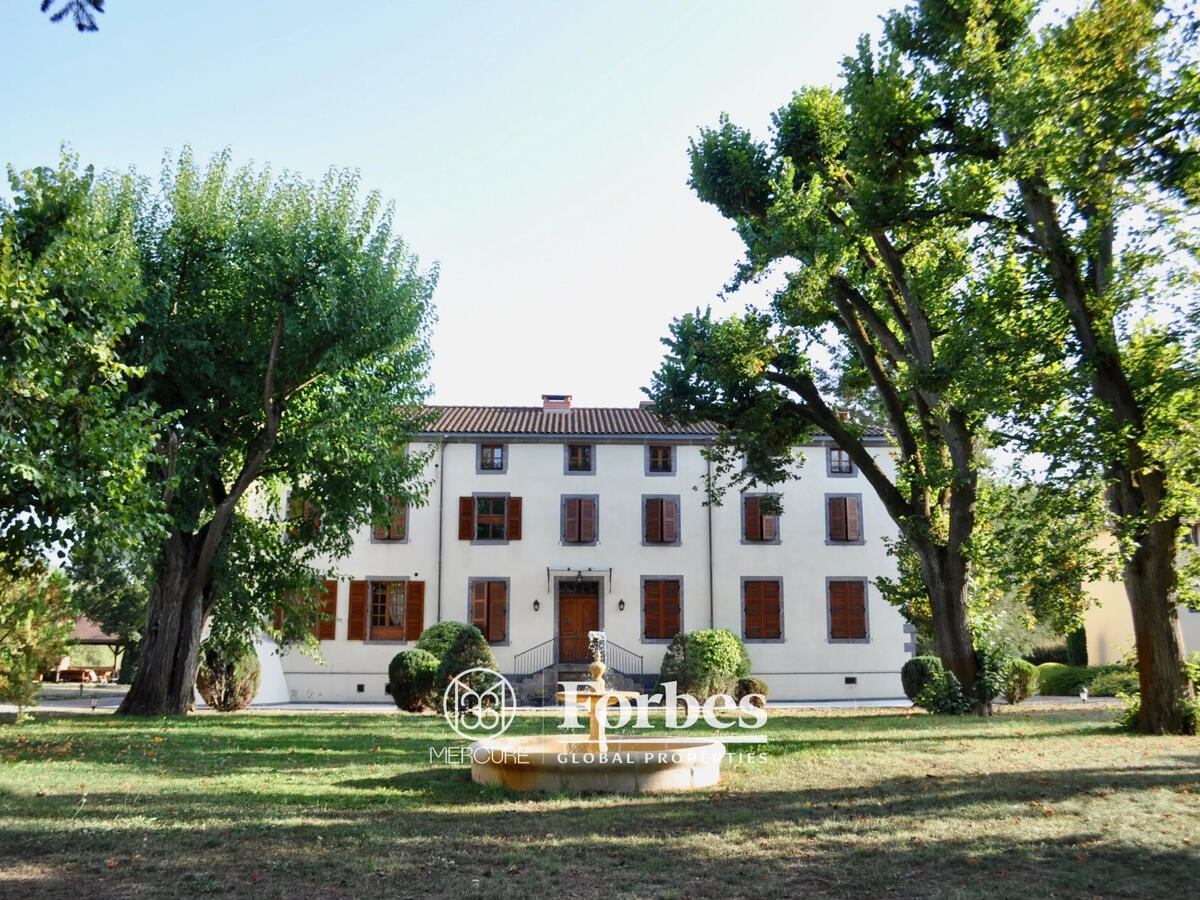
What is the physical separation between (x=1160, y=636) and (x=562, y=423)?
770 inches

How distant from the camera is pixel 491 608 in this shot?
93.3ft

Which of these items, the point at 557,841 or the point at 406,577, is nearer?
the point at 557,841

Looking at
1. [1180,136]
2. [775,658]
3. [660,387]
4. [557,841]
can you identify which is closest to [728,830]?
[557,841]

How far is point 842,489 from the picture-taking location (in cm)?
2953

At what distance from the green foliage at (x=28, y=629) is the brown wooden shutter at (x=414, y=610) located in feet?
47.4

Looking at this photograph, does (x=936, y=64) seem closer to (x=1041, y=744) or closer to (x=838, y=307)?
(x=838, y=307)

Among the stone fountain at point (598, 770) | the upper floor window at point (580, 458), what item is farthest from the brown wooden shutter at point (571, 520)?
the stone fountain at point (598, 770)

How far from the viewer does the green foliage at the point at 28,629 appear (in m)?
13.3

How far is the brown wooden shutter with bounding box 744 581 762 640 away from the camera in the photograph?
1134 inches

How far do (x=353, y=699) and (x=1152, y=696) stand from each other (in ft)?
70.5

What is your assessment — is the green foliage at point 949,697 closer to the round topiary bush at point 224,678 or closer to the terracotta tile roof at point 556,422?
the terracotta tile roof at point 556,422

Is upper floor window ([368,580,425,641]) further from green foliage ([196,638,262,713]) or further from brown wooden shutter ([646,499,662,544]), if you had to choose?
green foliage ([196,638,262,713])

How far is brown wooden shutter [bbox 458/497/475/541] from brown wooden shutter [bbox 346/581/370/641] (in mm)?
3194

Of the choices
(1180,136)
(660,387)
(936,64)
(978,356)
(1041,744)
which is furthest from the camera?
(660,387)
